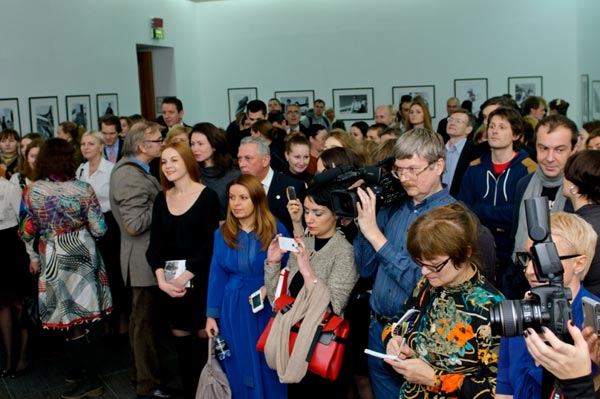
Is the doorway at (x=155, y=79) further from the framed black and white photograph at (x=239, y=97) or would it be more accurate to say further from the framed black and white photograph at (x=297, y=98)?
the framed black and white photograph at (x=297, y=98)

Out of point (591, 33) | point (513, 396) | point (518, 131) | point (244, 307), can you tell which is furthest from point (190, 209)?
point (591, 33)

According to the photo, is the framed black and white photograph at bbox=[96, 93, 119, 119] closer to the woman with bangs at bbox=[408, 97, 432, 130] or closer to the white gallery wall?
the white gallery wall

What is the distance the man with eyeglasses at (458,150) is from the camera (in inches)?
251

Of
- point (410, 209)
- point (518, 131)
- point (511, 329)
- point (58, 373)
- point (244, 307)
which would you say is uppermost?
point (518, 131)

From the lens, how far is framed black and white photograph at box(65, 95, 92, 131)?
35.7 ft

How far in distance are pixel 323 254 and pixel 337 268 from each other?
126mm

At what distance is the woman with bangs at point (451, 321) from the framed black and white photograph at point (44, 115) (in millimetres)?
8637

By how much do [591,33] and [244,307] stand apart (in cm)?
1093

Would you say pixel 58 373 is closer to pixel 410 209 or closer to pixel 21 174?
pixel 21 174

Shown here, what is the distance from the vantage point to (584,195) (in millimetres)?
3414

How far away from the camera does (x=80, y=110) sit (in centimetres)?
1112

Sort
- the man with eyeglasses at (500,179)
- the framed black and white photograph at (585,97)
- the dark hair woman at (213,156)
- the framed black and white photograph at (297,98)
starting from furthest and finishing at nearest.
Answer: the framed black and white photograph at (297,98) → the framed black and white photograph at (585,97) → the dark hair woman at (213,156) → the man with eyeglasses at (500,179)

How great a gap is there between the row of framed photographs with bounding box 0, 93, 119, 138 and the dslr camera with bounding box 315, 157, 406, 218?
24.3ft

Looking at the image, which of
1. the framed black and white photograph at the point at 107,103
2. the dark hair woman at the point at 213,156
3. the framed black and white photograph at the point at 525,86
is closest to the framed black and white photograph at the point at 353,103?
the framed black and white photograph at the point at 525,86
